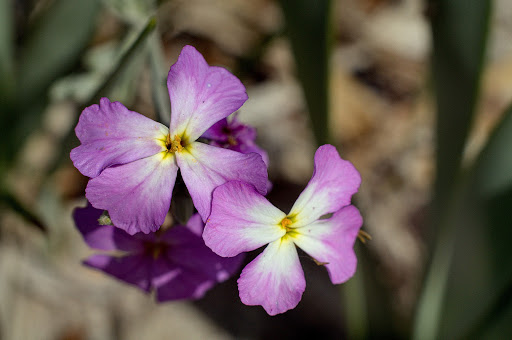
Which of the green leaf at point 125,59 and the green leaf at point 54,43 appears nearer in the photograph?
the green leaf at point 125,59

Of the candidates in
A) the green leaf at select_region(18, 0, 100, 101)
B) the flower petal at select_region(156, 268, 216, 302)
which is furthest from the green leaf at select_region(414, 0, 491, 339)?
the green leaf at select_region(18, 0, 100, 101)

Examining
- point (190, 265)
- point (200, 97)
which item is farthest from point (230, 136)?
point (190, 265)

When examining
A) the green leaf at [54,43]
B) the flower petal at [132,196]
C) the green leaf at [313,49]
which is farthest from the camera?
the green leaf at [54,43]

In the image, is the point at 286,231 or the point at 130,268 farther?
the point at 130,268

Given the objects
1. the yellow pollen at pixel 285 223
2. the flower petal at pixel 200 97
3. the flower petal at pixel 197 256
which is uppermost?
the flower petal at pixel 200 97

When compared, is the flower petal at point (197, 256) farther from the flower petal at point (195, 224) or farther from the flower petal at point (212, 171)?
the flower petal at point (212, 171)

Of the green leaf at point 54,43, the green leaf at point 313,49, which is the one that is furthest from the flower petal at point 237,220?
the green leaf at point 54,43

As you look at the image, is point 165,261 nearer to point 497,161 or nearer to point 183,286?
point 183,286
